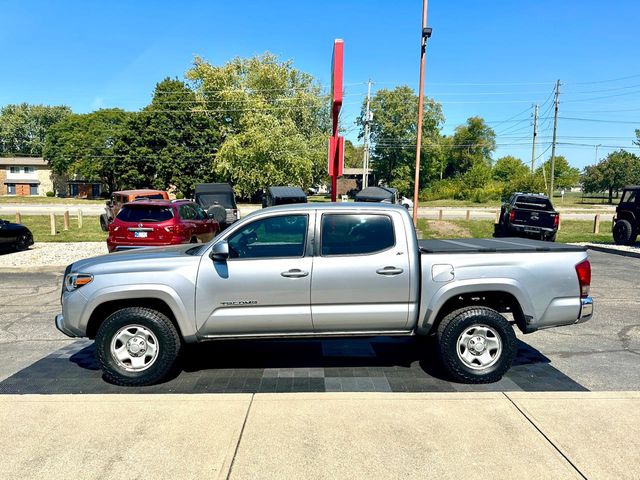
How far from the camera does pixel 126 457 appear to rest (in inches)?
125

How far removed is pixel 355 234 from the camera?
4.52 metres

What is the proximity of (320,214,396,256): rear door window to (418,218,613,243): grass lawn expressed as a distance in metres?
16.3

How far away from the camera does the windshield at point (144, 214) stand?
10719 millimetres

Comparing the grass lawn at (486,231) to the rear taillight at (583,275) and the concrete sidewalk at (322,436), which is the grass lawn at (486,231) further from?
the concrete sidewalk at (322,436)

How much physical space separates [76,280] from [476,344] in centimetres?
392

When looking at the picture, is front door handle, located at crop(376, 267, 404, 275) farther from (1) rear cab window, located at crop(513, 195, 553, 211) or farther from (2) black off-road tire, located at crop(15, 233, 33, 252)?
(1) rear cab window, located at crop(513, 195, 553, 211)

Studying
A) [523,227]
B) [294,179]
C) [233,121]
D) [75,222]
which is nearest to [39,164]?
[233,121]

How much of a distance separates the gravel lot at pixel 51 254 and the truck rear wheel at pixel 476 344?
1036 cm

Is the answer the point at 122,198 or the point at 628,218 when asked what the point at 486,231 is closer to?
the point at 628,218

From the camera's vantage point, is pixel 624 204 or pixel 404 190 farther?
pixel 404 190

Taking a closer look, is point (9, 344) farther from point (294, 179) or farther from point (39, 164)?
point (39, 164)

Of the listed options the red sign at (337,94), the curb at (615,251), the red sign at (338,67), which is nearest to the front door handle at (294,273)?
the red sign at (337,94)

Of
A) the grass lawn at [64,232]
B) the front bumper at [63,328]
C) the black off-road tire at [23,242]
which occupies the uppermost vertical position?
the front bumper at [63,328]

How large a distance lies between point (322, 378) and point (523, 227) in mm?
14657
